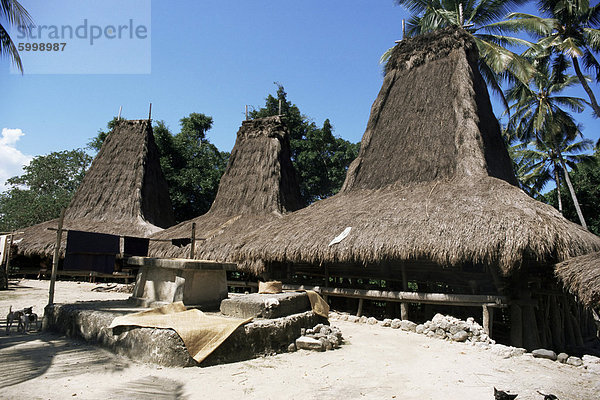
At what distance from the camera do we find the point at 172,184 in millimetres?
22359

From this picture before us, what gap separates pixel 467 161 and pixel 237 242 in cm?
667

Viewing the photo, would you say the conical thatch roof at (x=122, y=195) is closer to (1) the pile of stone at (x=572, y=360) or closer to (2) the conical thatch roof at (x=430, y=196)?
(2) the conical thatch roof at (x=430, y=196)

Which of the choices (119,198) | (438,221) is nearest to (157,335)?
(438,221)

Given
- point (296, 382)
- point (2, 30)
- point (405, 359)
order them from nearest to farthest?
point (296, 382)
point (405, 359)
point (2, 30)

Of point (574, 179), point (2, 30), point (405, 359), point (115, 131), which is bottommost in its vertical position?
point (405, 359)

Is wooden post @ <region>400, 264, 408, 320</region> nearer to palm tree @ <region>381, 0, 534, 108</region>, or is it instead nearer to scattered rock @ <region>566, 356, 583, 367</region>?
scattered rock @ <region>566, 356, 583, 367</region>

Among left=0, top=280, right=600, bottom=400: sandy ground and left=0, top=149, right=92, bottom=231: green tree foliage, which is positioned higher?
left=0, top=149, right=92, bottom=231: green tree foliage

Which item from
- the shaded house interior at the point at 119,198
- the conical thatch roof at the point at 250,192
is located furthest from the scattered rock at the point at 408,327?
the shaded house interior at the point at 119,198

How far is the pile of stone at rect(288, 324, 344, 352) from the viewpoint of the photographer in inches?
219

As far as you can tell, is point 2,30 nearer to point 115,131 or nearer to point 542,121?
point 115,131

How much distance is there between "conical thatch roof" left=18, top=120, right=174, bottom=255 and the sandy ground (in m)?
11.4

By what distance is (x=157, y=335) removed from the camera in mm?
4445

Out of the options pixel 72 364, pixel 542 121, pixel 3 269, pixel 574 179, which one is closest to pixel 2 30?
pixel 3 269

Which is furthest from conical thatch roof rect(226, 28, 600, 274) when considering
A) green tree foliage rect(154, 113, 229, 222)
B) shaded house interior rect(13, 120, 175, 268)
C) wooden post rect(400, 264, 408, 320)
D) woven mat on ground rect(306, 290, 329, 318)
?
green tree foliage rect(154, 113, 229, 222)
